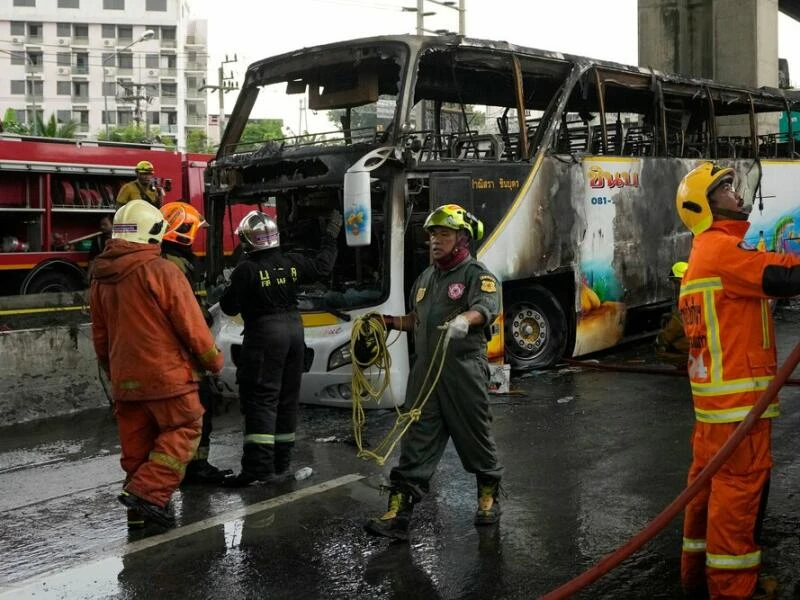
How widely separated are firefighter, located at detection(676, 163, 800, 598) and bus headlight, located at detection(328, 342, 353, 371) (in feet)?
14.4

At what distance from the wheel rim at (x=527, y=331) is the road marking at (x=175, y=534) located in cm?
419

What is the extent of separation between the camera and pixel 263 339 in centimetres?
637

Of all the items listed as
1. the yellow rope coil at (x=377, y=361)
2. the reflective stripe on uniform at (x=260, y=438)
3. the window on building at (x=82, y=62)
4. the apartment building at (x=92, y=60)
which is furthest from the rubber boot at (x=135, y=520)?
the window on building at (x=82, y=62)

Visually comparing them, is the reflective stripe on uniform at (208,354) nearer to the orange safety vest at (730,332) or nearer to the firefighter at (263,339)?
the firefighter at (263,339)

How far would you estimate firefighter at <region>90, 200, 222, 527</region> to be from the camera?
17.9 feet

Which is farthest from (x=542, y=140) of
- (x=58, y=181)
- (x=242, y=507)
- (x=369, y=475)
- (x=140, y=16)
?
(x=140, y=16)

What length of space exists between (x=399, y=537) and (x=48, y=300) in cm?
952

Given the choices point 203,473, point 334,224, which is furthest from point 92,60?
point 203,473

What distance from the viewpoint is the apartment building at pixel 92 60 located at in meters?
90.8

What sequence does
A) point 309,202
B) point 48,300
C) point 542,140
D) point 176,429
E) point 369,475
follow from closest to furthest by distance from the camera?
point 176,429 < point 369,475 < point 309,202 < point 542,140 < point 48,300

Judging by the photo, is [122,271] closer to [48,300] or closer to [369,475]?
[369,475]

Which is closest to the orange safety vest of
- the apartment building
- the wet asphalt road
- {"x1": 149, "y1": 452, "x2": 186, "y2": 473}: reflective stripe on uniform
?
the wet asphalt road

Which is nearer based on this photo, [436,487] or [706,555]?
[706,555]

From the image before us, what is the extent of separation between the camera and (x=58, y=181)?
624 inches
